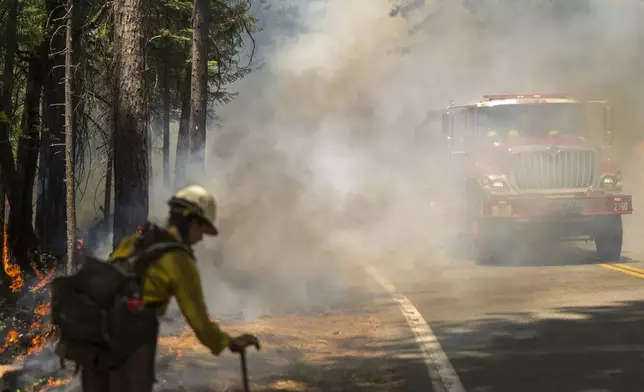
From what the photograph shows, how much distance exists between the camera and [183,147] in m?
24.2

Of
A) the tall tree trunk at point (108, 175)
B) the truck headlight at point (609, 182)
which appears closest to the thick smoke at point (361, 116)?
the tall tree trunk at point (108, 175)

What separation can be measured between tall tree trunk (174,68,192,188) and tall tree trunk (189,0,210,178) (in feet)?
1.12

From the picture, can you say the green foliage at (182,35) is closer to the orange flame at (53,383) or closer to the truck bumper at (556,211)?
the truck bumper at (556,211)

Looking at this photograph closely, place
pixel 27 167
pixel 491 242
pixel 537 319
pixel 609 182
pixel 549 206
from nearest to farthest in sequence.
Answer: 1. pixel 537 319
2. pixel 549 206
3. pixel 609 182
4. pixel 491 242
5. pixel 27 167

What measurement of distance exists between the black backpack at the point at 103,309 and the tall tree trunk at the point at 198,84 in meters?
15.8

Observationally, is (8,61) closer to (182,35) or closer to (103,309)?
(182,35)

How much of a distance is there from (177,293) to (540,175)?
45.4ft

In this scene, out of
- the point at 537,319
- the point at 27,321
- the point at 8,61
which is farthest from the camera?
the point at 8,61

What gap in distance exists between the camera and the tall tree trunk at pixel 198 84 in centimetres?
2041

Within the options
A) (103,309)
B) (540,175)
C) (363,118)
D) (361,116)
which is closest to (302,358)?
(103,309)

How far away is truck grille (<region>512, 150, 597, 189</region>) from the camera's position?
17531 mm

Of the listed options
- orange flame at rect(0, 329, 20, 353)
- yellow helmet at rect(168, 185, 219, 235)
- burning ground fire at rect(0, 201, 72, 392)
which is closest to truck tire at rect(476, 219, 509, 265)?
burning ground fire at rect(0, 201, 72, 392)

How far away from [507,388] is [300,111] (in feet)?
81.4

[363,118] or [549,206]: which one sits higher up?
[363,118]
